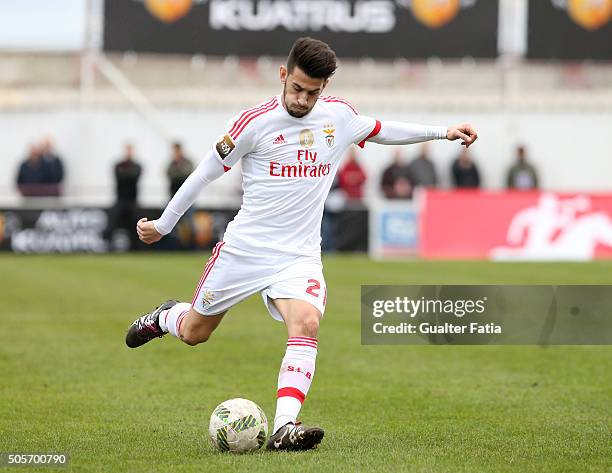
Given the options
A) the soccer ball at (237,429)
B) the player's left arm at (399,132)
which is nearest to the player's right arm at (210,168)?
the player's left arm at (399,132)

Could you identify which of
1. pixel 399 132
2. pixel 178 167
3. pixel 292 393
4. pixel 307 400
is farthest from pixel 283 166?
pixel 178 167

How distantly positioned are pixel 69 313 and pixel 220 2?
52.1 feet

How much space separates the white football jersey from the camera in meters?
6.89

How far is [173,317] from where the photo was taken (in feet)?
25.8

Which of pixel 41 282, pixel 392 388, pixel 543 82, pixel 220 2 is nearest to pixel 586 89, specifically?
pixel 543 82

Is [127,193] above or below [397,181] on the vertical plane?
below

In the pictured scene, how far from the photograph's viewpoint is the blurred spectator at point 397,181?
2633 centimetres

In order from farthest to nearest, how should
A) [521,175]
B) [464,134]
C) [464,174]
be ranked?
[464,174], [521,175], [464,134]

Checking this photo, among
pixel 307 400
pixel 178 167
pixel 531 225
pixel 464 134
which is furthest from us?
pixel 178 167

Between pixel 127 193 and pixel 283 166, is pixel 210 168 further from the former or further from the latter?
pixel 127 193

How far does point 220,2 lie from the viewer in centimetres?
2927

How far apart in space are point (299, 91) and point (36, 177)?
21041 millimetres

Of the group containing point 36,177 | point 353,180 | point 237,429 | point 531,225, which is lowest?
point 531,225

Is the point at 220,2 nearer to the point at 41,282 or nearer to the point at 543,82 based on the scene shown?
the point at 543,82
